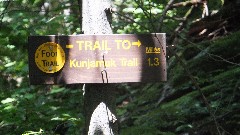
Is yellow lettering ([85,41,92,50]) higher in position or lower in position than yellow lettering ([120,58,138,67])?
higher

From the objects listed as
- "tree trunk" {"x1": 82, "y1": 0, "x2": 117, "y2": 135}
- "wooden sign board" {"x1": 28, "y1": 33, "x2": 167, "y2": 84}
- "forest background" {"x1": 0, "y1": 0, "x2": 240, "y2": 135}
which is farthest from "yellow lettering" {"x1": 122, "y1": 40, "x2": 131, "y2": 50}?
"forest background" {"x1": 0, "y1": 0, "x2": 240, "y2": 135}

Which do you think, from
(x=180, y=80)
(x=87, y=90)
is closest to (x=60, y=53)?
(x=87, y=90)

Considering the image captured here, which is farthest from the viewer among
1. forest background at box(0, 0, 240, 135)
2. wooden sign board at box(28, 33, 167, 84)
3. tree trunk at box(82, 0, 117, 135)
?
forest background at box(0, 0, 240, 135)

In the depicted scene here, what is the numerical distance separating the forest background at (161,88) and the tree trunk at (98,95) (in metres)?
A: 0.26

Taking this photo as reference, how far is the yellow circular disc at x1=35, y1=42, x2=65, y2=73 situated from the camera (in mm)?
2520

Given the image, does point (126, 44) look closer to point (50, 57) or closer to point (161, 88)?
point (50, 57)

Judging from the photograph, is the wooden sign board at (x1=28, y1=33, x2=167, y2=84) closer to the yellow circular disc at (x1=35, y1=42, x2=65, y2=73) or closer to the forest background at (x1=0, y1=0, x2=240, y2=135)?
the yellow circular disc at (x1=35, y1=42, x2=65, y2=73)

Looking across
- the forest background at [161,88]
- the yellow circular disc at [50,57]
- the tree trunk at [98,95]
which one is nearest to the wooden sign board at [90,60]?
the yellow circular disc at [50,57]

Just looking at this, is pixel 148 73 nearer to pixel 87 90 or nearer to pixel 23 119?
pixel 87 90

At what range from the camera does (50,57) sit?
252cm

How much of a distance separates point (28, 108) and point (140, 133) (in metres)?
1.36

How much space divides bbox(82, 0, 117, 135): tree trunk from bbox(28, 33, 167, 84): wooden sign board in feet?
0.57

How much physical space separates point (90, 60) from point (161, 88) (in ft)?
10.9

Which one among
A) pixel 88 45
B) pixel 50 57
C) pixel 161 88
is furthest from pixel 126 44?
pixel 161 88
